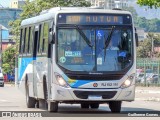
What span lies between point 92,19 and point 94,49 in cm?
102

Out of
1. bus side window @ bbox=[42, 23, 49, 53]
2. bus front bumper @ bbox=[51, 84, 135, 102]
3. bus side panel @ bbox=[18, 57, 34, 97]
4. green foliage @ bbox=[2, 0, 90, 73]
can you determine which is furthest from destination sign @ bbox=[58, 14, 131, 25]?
green foliage @ bbox=[2, 0, 90, 73]

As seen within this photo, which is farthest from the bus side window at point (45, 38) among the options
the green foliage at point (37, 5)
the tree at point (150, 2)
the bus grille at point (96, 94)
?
the green foliage at point (37, 5)

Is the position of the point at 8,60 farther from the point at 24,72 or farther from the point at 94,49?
the point at 94,49

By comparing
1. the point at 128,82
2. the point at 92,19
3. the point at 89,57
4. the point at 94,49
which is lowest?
the point at 128,82

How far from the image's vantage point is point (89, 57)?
848 inches

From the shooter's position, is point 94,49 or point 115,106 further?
point 115,106

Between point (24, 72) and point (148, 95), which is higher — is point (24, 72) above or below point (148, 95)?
above

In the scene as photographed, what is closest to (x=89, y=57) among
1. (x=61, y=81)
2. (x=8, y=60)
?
(x=61, y=81)

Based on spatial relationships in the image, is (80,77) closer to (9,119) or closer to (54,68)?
(54,68)

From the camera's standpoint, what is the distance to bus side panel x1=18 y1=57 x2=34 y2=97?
25681 millimetres

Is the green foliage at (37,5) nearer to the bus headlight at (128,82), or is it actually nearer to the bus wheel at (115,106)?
the bus wheel at (115,106)

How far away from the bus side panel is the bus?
3.05 m

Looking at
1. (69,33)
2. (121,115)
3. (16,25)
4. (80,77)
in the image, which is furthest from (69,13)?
(16,25)

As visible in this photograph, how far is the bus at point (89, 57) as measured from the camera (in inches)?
838
